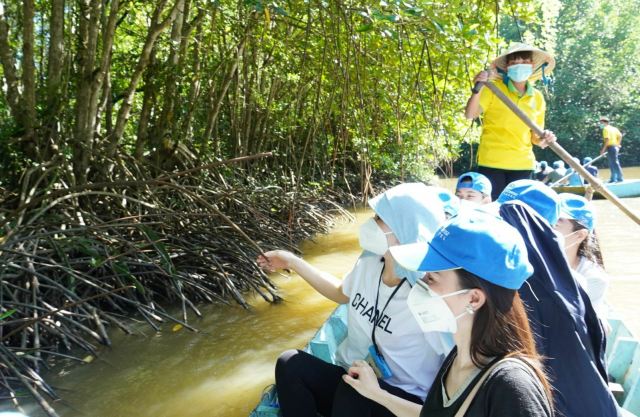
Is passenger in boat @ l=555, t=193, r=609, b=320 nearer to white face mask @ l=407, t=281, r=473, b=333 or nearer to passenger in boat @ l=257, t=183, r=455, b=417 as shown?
passenger in boat @ l=257, t=183, r=455, b=417

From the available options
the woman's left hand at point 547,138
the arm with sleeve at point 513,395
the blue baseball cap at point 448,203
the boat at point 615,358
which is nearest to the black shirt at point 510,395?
the arm with sleeve at point 513,395

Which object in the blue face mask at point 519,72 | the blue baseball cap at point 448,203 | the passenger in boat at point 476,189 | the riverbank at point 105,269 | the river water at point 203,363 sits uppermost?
the blue face mask at point 519,72

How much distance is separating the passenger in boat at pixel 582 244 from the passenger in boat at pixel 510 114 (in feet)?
3.78

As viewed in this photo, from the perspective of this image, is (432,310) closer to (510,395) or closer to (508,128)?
(510,395)

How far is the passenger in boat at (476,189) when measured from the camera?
330 centimetres

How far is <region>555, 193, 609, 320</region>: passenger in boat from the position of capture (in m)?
2.20

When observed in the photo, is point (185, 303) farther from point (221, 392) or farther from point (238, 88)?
point (238, 88)

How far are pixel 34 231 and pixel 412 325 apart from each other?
9.71 feet

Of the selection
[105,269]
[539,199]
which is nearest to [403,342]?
[539,199]

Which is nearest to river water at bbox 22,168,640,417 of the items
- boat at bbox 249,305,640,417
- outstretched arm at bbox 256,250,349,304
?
boat at bbox 249,305,640,417

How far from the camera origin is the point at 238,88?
768 centimetres

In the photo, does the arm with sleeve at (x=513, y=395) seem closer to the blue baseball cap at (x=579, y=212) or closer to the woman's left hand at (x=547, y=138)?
the blue baseball cap at (x=579, y=212)

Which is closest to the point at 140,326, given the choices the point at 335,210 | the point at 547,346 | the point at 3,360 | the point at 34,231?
the point at 34,231

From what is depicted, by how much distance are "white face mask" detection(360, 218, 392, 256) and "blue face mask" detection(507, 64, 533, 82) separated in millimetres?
1826
